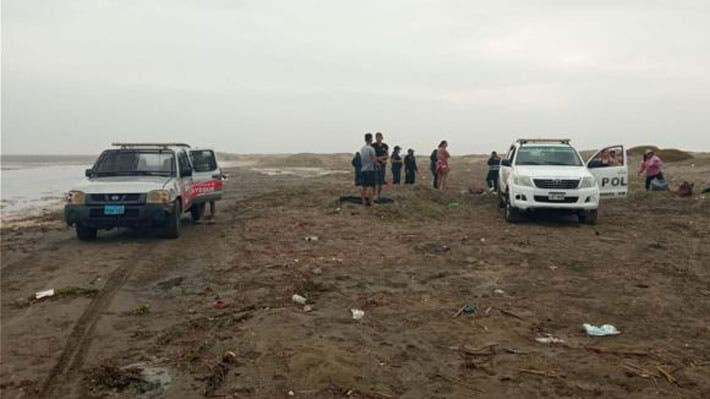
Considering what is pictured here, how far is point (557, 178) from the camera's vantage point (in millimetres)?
12781

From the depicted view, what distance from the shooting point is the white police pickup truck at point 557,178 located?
12766mm

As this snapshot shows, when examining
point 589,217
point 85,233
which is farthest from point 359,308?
point 589,217

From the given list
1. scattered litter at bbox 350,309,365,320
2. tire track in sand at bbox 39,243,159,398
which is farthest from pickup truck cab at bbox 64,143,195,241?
scattered litter at bbox 350,309,365,320

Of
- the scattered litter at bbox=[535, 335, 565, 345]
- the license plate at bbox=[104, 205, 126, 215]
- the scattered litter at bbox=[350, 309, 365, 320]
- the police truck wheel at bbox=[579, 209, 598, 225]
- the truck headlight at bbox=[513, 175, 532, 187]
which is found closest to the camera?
the scattered litter at bbox=[535, 335, 565, 345]

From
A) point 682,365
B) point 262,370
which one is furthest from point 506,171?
point 262,370

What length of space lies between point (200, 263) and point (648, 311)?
6.09 meters

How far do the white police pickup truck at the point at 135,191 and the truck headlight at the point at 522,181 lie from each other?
6833mm

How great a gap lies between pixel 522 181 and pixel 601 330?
7.50 meters

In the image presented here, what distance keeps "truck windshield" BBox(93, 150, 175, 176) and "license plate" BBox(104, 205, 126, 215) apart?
49.5 inches

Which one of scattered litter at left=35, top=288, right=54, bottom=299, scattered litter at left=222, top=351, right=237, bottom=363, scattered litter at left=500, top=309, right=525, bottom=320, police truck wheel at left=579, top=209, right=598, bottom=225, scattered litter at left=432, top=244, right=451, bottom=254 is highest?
police truck wheel at left=579, top=209, right=598, bottom=225

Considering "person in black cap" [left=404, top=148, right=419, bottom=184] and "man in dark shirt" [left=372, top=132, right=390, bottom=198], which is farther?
"person in black cap" [left=404, top=148, right=419, bottom=184]

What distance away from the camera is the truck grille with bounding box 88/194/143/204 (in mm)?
10758

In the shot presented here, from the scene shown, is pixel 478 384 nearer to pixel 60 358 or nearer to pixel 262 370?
pixel 262 370

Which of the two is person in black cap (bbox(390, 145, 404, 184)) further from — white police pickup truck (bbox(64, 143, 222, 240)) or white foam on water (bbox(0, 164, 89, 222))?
white foam on water (bbox(0, 164, 89, 222))
